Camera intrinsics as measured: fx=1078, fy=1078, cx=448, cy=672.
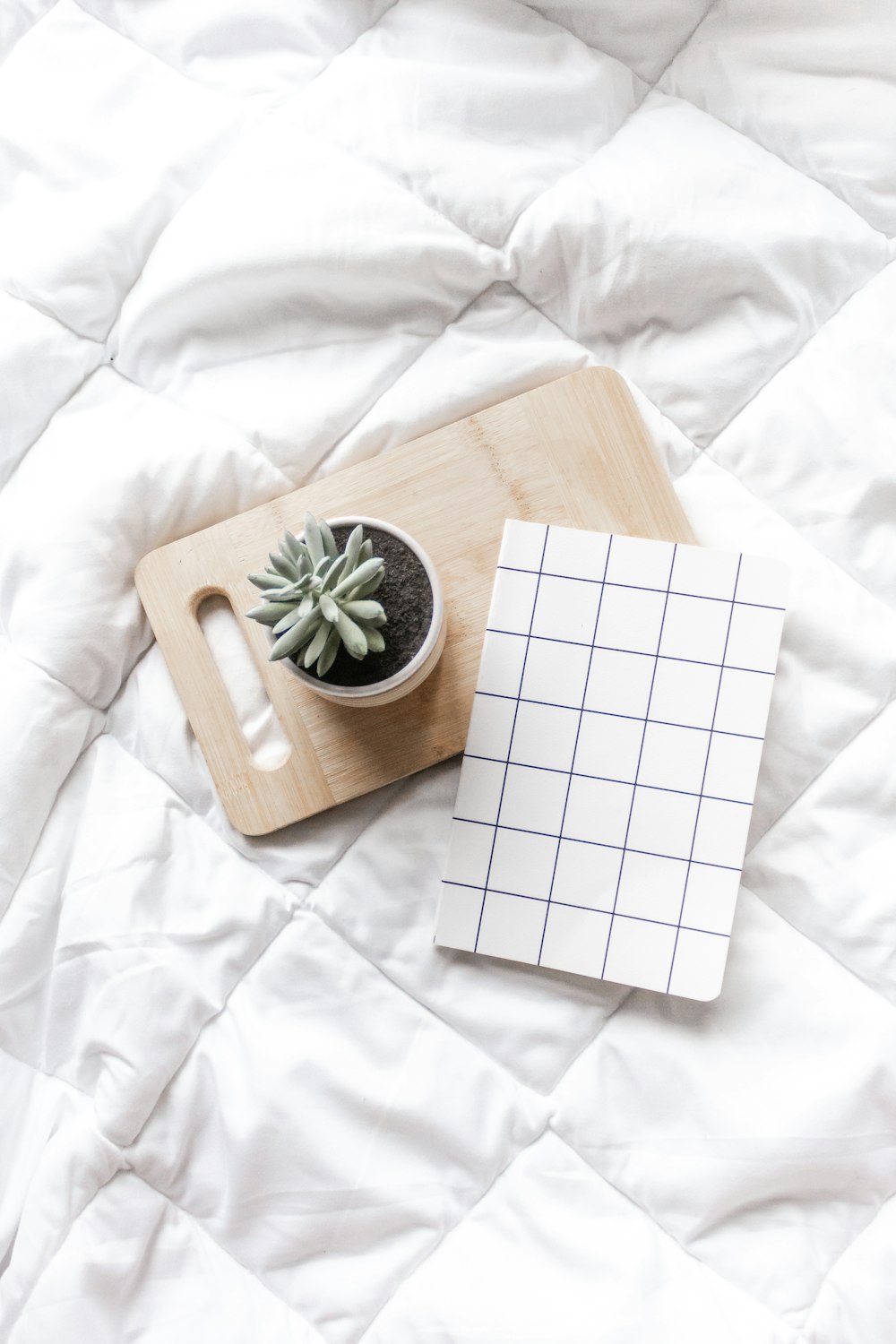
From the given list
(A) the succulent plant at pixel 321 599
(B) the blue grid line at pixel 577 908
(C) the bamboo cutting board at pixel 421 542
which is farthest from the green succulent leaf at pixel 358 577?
(B) the blue grid line at pixel 577 908

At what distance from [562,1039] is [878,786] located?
0.31 metres

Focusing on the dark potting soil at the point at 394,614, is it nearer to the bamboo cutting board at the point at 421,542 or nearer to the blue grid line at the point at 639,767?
the bamboo cutting board at the point at 421,542

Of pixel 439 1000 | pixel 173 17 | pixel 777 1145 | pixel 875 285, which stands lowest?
pixel 777 1145

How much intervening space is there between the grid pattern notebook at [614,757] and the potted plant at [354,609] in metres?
0.09

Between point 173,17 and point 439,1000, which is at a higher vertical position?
point 173,17

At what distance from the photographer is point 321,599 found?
27.3 inches

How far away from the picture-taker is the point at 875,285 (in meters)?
0.87

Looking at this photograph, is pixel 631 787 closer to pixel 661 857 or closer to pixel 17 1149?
pixel 661 857

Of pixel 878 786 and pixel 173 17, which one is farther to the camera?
pixel 173 17

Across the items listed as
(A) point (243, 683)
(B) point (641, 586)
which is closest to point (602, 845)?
(B) point (641, 586)

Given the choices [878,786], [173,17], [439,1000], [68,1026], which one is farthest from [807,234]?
[68,1026]

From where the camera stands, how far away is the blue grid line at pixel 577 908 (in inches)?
31.2

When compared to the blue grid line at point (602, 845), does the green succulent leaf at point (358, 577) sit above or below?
above

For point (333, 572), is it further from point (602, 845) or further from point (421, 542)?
point (602, 845)
